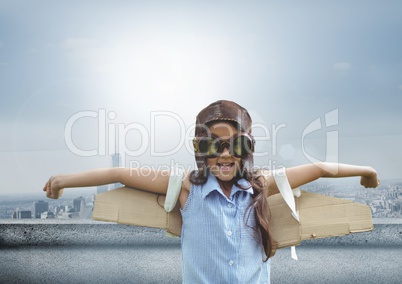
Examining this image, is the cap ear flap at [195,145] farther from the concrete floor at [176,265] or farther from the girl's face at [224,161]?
the concrete floor at [176,265]

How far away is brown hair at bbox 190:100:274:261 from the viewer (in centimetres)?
130

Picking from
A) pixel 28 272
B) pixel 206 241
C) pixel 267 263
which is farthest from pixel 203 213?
pixel 28 272

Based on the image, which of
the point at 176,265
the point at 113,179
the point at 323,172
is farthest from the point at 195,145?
the point at 176,265

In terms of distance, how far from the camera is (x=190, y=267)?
1.30m

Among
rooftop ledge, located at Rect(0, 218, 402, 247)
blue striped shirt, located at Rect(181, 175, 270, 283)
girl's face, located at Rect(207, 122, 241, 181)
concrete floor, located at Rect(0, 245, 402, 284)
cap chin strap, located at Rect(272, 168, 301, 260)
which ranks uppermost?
girl's face, located at Rect(207, 122, 241, 181)

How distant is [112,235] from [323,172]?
0.89m

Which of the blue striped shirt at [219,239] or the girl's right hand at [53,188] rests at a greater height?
the girl's right hand at [53,188]

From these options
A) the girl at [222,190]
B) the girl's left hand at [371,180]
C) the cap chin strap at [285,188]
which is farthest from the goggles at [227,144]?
the girl's left hand at [371,180]

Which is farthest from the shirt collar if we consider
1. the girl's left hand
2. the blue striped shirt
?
the girl's left hand

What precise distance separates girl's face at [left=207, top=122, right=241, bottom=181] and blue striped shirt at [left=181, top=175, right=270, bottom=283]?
32mm

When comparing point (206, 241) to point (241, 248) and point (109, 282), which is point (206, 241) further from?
point (109, 282)

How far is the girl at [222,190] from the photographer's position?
1.28 meters

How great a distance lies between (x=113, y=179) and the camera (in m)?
1.30

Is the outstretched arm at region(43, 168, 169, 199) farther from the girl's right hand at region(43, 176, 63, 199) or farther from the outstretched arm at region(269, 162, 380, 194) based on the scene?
the outstretched arm at region(269, 162, 380, 194)
